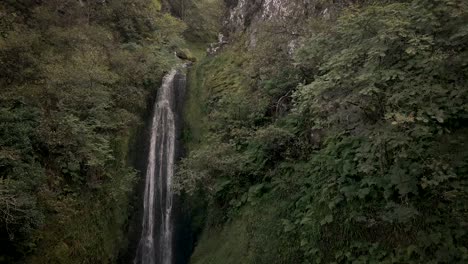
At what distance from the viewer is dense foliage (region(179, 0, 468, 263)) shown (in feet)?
20.6

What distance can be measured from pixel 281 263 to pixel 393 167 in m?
3.61

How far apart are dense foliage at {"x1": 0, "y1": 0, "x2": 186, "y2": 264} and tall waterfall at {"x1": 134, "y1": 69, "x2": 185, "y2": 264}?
1074mm

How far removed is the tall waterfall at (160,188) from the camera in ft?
46.2

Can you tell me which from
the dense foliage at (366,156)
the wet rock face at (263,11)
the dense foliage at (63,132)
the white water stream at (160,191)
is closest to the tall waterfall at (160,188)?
the white water stream at (160,191)

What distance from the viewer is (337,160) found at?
8.52m

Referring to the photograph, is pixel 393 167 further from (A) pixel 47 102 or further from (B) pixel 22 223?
(A) pixel 47 102

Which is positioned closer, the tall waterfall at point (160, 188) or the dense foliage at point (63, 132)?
the dense foliage at point (63, 132)

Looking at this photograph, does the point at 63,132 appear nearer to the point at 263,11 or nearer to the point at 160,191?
the point at 160,191

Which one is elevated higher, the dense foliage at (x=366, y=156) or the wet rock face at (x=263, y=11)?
the wet rock face at (x=263, y=11)

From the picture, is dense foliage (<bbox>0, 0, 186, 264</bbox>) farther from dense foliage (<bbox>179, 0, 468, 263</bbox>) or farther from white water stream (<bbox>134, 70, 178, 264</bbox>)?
dense foliage (<bbox>179, 0, 468, 263</bbox>)

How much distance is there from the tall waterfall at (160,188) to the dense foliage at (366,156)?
2974 millimetres

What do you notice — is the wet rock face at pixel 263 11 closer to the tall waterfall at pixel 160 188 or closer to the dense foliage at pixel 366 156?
the dense foliage at pixel 366 156

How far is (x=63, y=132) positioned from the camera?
10.9 meters

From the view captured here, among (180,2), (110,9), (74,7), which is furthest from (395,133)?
(180,2)
